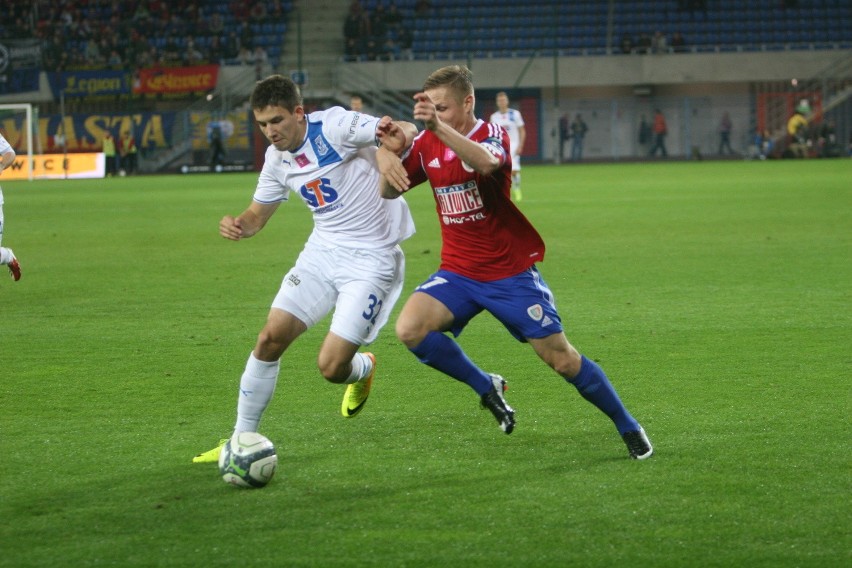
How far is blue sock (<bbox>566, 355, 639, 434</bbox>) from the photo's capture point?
527 centimetres

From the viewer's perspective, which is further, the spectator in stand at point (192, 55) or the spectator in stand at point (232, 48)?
the spectator in stand at point (232, 48)

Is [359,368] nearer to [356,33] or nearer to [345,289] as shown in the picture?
[345,289]

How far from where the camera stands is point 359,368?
5.79 meters

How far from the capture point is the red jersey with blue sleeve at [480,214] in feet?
17.8

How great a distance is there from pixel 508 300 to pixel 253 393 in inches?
49.1

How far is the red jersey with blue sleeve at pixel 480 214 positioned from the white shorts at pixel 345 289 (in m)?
0.38

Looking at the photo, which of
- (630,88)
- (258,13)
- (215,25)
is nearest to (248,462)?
(630,88)

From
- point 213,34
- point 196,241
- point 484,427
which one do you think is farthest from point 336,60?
point 484,427

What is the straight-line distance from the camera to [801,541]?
160 inches

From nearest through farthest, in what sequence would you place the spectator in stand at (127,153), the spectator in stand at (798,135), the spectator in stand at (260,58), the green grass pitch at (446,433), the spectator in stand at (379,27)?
the green grass pitch at (446,433)
the spectator in stand at (798,135)
the spectator in stand at (127,153)
the spectator in stand at (260,58)
the spectator in stand at (379,27)

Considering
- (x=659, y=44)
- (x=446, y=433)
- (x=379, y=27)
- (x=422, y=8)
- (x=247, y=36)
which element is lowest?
(x=446, y=433)

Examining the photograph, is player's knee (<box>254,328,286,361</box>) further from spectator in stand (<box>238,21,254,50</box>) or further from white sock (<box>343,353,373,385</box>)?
spectator in stand (<box>238,21,254,50</box>)

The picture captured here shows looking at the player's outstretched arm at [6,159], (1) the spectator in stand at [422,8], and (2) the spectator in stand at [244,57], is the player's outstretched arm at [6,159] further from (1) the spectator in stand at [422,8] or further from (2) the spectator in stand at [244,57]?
(1) the spectator in stand at [422,8]

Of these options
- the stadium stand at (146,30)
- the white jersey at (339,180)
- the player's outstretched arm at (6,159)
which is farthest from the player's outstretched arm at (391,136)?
the stadium stand at (146,30)
